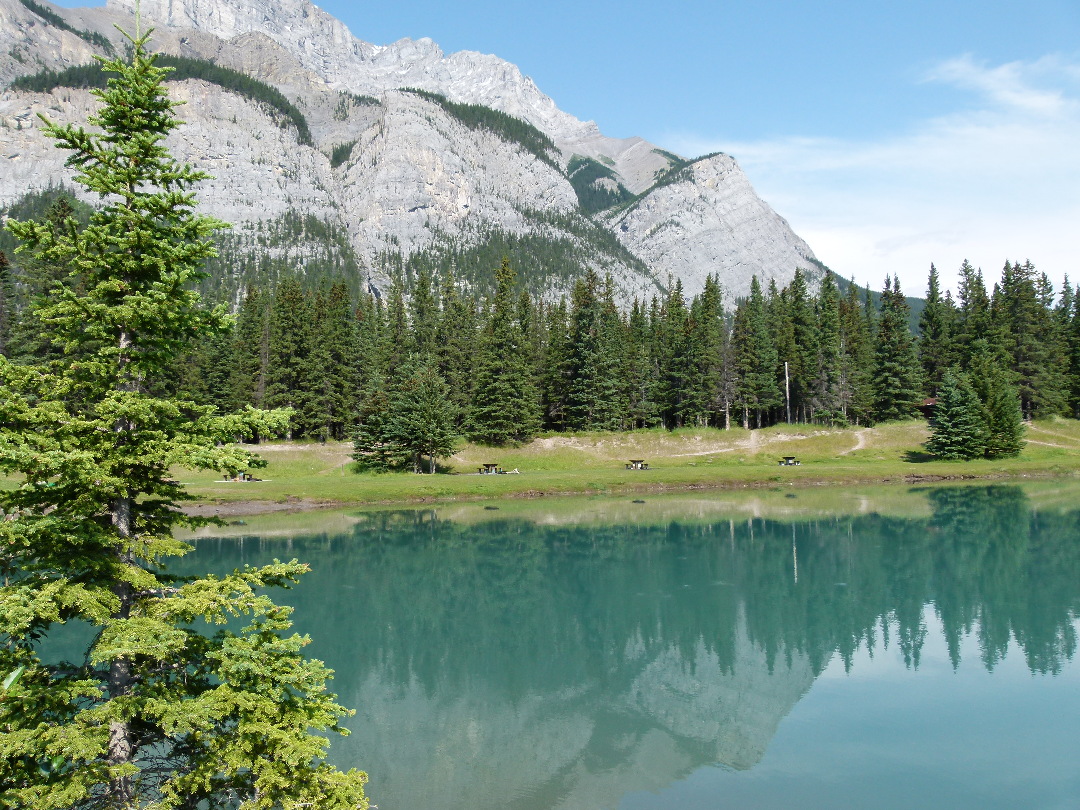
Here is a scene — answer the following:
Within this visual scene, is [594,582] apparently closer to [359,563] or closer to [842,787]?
[359,563]

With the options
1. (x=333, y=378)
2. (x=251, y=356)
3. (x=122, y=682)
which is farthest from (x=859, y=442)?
(x=122, y=682)

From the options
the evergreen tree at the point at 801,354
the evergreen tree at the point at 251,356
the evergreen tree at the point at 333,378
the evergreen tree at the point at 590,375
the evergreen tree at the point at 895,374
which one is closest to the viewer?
the evergreen tree at the point at 333,378

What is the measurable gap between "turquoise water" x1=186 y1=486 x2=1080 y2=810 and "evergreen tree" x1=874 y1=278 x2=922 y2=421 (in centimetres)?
4760

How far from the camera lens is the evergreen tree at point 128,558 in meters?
8.73

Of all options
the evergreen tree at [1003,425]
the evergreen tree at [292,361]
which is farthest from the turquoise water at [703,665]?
the evergreen tree at [292,361]

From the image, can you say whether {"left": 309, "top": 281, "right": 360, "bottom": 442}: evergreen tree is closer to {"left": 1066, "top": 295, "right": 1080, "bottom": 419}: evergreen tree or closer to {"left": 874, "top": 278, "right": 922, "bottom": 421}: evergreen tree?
{"left": 874, "top": 278, "right": 922, "bottom": 421}: evergreen tree

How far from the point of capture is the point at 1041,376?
87062 millimetres

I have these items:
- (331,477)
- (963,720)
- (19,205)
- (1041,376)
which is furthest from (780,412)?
(19,205)

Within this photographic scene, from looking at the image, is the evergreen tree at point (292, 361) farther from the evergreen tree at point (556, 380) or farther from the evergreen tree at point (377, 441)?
the evergreen tree at point (556, 380)

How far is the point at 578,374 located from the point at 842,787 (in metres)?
74.1

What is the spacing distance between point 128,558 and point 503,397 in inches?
2694

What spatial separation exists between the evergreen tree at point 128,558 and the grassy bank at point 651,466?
44741 millimetres

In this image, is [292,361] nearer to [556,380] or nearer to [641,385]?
[556,380]

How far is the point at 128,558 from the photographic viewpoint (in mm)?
10227
